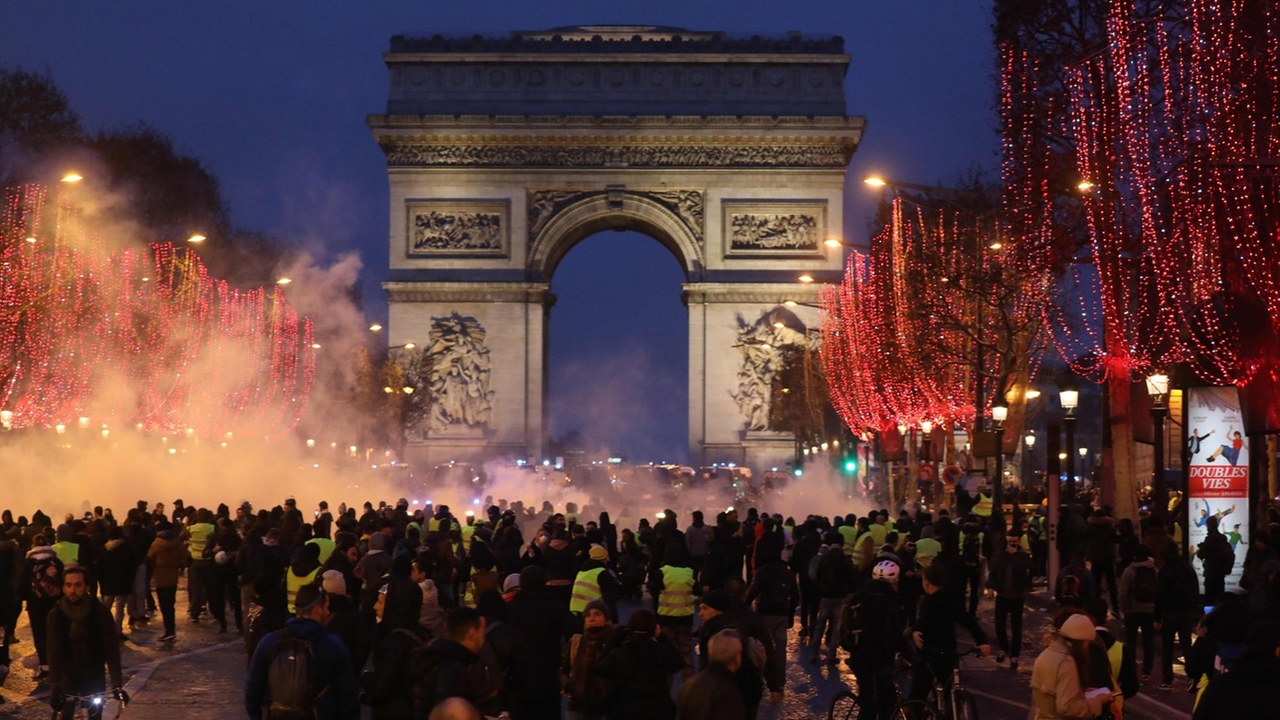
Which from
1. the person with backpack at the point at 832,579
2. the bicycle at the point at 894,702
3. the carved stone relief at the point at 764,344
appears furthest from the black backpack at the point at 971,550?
the carved stone relief at the point at 764,344

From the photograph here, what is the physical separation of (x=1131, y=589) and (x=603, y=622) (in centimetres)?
962

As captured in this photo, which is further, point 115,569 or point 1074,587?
point 115,569

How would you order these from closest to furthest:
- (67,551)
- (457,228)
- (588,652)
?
(588,652), (67,551), (457,228)

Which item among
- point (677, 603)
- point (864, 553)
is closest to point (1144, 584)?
point (864, 553)

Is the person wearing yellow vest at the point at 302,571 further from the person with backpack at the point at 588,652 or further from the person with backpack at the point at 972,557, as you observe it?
the person with backpack at the point at 972,557

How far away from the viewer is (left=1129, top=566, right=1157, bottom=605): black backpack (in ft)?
65.0

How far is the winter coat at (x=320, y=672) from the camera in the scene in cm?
1089

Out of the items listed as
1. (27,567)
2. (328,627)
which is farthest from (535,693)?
(27,567)

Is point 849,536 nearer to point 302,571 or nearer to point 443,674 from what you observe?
point 302,571

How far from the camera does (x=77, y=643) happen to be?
13727 mm

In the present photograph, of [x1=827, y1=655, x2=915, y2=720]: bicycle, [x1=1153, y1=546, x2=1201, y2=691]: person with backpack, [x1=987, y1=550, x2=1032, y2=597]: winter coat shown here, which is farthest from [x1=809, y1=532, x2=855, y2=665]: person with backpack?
[x1=827, y1=655, x2=915, y2=720]: bicycle

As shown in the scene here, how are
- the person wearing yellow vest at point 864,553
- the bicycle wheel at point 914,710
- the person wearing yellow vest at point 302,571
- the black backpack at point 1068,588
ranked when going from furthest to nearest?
1. the person wearing yellow vest at point 864,553
2. the person wearing yellow vest at point 302,571
3. the black backpack at point 1068,588
4. the bicycle wheel at point 914,710

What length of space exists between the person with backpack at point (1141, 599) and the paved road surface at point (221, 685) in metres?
0.44

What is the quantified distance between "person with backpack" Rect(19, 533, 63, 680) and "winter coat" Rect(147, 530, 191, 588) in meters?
2.36
